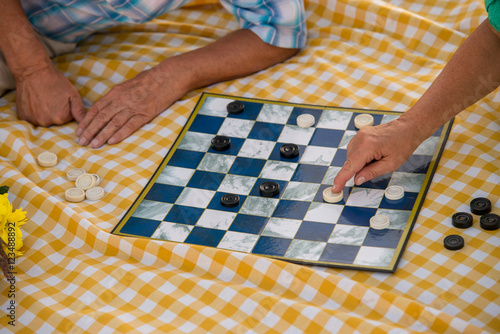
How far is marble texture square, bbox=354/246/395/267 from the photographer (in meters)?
1.43

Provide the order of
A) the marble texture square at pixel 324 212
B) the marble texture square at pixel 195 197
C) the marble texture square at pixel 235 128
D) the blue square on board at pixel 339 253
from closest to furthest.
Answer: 1. the blue square on board at pixel 339 253
2. the marble texture square at pixel 324 212
3. the marble texture square at pixel 195 197
4. the marble texture square at pixel 235 128

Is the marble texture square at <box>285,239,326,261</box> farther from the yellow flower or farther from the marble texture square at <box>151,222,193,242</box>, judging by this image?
the yellow flower

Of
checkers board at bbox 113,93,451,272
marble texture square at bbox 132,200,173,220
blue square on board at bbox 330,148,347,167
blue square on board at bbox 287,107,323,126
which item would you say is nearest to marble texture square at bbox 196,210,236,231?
checkers board at bbox 113,93,451,272

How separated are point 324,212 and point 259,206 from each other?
0.17 m

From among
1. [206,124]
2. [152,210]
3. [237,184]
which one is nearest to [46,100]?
[206,124]

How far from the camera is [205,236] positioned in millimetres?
1558

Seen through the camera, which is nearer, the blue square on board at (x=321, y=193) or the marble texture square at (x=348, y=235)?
the marble texture square at (x=348, y=235)

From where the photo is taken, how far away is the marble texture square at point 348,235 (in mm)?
1488

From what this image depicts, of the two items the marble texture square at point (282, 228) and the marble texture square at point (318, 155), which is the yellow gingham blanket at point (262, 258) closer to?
the marble texture square at point (282, 228)

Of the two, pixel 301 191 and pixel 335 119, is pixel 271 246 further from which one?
pixel 335 119

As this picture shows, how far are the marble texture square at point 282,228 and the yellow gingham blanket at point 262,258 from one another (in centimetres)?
11

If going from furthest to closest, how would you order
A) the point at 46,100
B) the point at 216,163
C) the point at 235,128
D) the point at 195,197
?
the point at 46,100, the point at 235,128, the point at 216,163, the point at 195,197

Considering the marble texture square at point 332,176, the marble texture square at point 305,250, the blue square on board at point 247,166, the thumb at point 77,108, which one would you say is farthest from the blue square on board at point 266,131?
the thumb at point 77,108

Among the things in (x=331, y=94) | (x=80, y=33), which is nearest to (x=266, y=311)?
(x=331, y=94)
